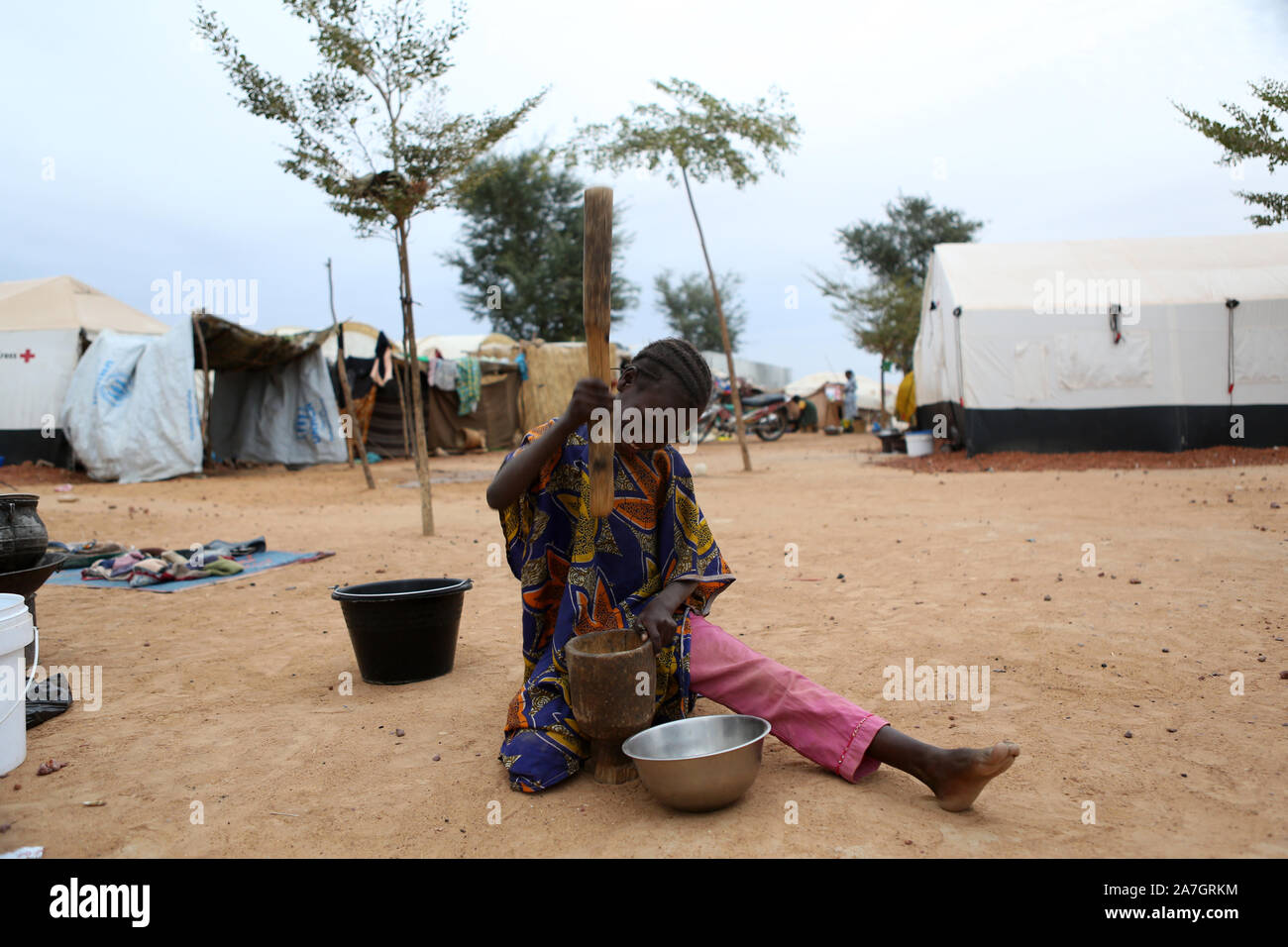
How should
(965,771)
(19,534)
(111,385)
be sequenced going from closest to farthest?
(965,771) → (19,534) → (111,385)

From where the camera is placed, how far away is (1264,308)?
1142 cm

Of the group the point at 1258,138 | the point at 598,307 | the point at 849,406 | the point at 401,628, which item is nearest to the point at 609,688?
the point at 598,307

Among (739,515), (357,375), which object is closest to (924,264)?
(357,375)

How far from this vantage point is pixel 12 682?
240cm

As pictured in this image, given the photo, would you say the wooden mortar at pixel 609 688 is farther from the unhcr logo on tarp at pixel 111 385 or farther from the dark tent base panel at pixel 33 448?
the dark tent base panel at pixel 33 448

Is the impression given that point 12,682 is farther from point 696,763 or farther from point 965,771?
point 965,771

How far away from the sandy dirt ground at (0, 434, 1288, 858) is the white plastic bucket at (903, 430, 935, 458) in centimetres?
717

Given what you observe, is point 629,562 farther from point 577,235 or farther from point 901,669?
point 577,235

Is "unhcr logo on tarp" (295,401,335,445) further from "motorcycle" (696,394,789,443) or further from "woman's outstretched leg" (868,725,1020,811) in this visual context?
"woman's outstretched leg" (868,725,1020,811)

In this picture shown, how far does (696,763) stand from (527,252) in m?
25.4

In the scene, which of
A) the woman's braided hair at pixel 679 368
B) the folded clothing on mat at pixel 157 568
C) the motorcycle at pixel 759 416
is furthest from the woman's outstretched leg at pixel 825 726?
the motorcycle at pixel 759 416

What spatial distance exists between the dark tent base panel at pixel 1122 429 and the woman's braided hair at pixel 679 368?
11.0 m

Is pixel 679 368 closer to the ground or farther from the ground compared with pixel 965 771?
farther from the ground

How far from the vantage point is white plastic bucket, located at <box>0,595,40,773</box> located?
2.33 meters
